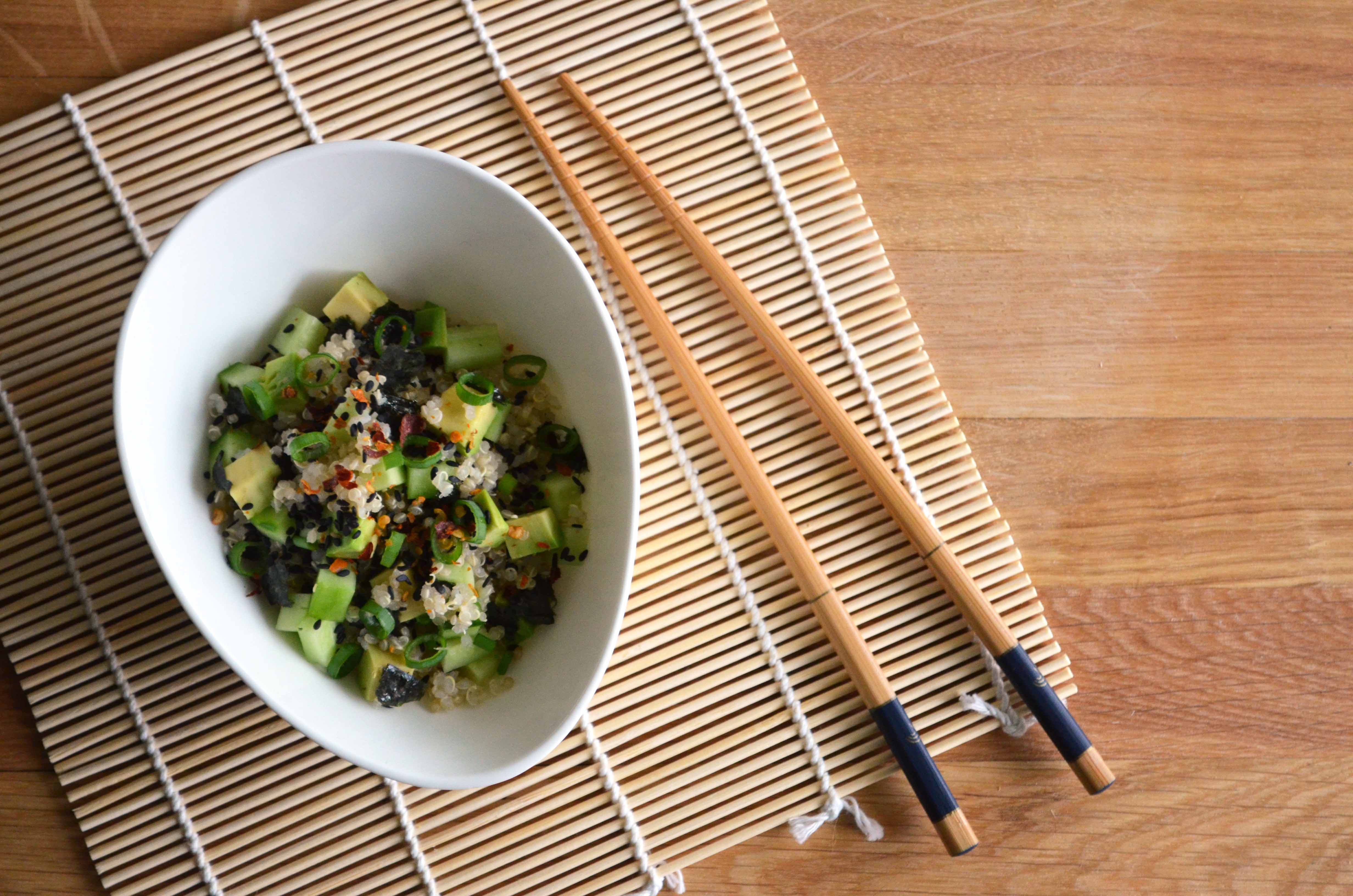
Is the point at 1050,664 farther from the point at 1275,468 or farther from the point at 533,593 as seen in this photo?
the point at 533,593

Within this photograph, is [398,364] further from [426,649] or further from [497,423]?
[426,649]

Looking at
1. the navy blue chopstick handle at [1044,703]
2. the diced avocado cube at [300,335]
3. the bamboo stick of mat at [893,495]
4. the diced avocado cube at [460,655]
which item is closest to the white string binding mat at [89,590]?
the diced avocado cube at [300,335]

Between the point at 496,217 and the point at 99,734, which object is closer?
the point at 496,217

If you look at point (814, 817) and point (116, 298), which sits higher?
point (116, 298)

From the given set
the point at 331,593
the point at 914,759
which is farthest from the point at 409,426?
the point at 914,759

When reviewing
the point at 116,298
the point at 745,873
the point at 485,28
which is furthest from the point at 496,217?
the point at 745,873

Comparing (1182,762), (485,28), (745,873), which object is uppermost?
(485,28)


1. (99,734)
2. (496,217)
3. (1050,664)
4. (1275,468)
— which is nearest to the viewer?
(496,217)
